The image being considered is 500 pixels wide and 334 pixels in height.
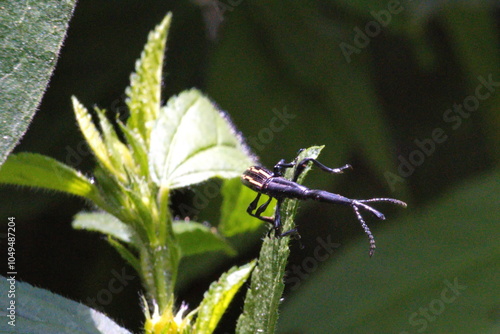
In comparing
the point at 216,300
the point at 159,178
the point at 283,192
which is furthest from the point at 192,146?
the point at 216,300

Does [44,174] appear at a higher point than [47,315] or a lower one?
higher

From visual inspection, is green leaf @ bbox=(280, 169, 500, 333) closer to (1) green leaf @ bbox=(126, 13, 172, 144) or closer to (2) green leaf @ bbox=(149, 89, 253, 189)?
(2) green leaf @ bbox=(149, 89, 253, 189)

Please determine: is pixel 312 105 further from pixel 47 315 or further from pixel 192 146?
pixel 47 315

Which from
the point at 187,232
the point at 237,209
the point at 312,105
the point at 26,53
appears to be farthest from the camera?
the point at 312,105

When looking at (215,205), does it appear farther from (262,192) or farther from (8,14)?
(8,14)

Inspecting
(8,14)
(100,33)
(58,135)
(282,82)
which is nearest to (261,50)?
(282,82)

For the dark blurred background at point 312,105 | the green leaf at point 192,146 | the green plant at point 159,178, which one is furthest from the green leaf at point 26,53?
the dark blurred background at point 312,105

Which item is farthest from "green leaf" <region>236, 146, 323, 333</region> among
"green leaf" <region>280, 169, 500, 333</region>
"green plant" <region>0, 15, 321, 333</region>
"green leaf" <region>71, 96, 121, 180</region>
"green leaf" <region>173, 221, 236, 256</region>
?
"green leaf" <region>280, 169, 500, 333</region>
